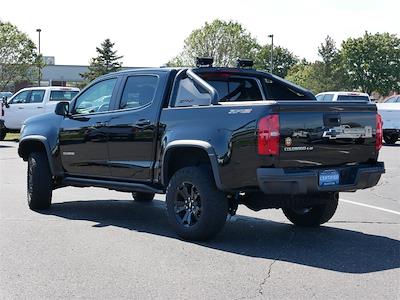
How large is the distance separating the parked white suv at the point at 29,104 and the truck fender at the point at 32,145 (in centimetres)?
1437

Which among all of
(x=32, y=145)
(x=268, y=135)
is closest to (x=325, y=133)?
(x=268, y=135)

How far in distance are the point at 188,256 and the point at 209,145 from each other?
3.69 ft

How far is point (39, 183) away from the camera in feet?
27.3

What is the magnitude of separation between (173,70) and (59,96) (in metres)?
16.7

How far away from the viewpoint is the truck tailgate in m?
5.92

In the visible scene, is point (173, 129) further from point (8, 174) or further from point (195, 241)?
point (8, 174)

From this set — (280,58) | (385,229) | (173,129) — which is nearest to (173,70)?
(173,129)

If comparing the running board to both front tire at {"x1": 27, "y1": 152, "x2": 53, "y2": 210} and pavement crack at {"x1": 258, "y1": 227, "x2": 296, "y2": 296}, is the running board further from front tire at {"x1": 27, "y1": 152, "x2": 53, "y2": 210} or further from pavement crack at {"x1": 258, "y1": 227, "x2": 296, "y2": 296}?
pavement crack at {"x1": 258, "y1": 227, "x2": 296, "y2": 296}

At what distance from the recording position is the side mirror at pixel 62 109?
26.8 ft

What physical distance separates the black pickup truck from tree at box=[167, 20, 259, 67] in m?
63.6

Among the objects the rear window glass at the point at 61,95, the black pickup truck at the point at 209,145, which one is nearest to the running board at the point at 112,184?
the black pickup truck at the point at 209,145

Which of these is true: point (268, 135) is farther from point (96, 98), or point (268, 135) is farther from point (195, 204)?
point (96, 98)

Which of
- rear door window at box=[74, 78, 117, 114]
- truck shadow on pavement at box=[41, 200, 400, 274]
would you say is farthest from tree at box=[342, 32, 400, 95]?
rear door window at box=[74, 78, 117, 114]

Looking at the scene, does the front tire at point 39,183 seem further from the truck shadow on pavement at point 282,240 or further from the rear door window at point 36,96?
the rear door window at point 36,96
